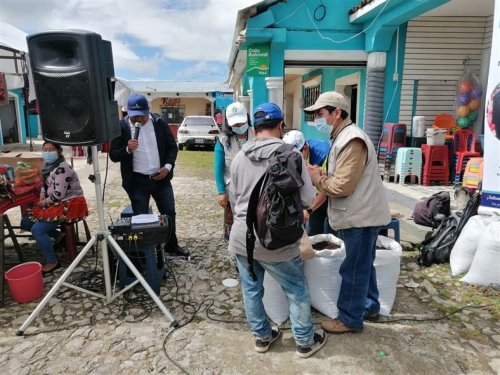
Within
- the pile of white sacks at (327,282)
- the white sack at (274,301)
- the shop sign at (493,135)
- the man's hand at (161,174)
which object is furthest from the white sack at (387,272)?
the man's hand at (161,174)

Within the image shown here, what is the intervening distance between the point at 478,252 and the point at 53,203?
4.01m

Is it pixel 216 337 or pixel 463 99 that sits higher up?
pixel 463 99

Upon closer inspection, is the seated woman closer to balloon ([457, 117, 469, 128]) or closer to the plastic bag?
the plastic bag

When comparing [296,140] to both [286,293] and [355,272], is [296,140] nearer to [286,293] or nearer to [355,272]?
[355,272]

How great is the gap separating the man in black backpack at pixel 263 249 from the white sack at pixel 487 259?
6.05 feet

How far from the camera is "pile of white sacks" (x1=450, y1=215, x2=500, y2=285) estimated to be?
3.25 meters

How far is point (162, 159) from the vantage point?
3.83 meters

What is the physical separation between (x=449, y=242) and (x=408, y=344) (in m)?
1.61

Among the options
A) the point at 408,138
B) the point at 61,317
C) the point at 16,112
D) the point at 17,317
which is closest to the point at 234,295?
the point at 61,317

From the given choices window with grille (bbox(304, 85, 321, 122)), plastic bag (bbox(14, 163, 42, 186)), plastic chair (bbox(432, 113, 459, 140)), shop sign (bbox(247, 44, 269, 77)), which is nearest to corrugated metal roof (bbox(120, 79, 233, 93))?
window with grille (bbox(304, 85, 321, 122))

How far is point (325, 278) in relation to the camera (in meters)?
2.78

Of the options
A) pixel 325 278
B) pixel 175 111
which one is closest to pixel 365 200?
pixel 325 278

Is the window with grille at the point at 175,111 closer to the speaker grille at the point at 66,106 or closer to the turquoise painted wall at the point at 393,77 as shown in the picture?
the turquoise painted wall at the point at 393,77

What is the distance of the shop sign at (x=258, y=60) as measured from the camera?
25.0 ft
